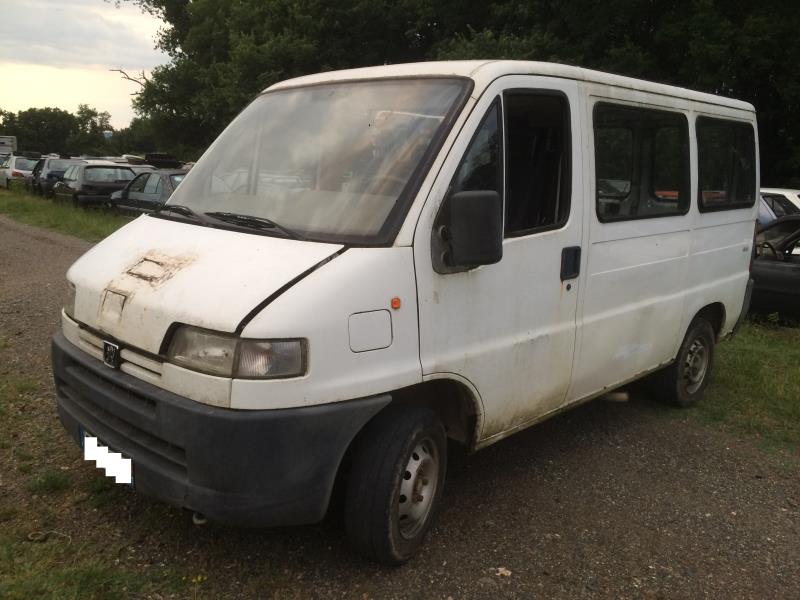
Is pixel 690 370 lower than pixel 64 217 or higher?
higher

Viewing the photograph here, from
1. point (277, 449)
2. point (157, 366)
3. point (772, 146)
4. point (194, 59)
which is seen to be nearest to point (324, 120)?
point (157, 366)

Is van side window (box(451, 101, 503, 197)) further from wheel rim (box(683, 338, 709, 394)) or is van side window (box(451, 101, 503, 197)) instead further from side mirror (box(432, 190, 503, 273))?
wheel rim (box(683, 338, 709, 394))

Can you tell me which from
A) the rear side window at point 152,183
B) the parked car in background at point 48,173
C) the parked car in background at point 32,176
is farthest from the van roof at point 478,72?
the parked car in background at point 32,176

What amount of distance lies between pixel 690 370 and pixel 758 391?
84 centimetres

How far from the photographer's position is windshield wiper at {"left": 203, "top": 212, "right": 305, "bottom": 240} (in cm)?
317

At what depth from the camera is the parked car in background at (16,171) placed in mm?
28625

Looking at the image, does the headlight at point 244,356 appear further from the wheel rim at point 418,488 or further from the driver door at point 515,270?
the wheel rim at point 418,488

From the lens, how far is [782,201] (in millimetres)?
11312

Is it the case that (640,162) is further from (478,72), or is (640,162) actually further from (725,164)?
(478,72)

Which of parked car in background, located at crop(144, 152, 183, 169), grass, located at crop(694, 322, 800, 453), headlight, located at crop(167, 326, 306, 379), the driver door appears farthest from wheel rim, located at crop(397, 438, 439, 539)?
parked car in background, located at crop(144, 152, 183, 169)

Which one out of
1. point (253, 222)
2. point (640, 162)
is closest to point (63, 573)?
point (253, 222)

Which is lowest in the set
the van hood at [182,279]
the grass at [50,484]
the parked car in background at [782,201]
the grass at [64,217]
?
the grass at [64,217]

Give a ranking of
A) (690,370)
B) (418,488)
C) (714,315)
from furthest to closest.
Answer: (714,315) < (690,370) < (418,488)

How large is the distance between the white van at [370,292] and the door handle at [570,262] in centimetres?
1
